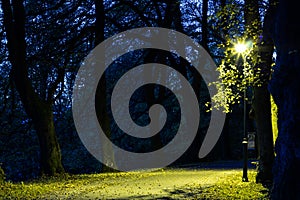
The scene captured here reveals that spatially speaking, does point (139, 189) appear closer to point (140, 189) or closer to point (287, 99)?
point (140, 189)

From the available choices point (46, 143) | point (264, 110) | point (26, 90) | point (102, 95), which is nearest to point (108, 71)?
point (102, 95)

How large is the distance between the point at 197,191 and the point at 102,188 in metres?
3.57

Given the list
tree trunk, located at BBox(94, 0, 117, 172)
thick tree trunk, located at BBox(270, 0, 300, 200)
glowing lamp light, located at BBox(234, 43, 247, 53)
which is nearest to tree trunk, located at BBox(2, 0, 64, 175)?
tree trunk, located at BBox(94, 0, 117, 172)

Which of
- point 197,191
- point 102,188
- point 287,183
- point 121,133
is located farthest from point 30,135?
point 287,183

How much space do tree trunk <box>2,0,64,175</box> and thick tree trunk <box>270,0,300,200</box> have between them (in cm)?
1274

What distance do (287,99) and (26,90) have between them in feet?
43.5

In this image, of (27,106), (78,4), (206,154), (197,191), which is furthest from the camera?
(206,154)

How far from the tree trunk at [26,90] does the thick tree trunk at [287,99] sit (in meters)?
12.7

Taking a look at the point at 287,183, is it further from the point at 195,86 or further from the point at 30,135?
the point at 30,135

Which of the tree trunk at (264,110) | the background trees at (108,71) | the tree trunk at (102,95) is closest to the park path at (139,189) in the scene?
the tree trunk at (264,110)

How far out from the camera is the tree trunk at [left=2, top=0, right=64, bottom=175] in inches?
750

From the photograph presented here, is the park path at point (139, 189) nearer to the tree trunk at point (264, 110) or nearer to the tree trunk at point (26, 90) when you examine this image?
the tree trunk at point (264, 110)

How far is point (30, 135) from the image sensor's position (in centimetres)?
3388

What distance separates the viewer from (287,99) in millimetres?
8594
